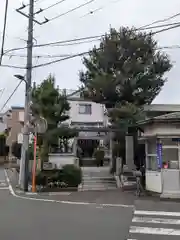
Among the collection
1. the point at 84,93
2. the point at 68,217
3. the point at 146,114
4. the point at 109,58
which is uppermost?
the point at 109,58

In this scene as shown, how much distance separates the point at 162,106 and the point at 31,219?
58.2 ft

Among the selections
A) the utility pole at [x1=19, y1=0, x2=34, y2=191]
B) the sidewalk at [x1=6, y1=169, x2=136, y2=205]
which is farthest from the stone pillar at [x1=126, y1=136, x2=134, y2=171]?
the utility pole at [x1=19, y1=0, x2=34, y2=191]

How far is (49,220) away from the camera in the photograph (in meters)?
10.7

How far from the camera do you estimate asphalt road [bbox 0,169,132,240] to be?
342 inches

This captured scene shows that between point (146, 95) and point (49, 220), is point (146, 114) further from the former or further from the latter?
point (49, 220)

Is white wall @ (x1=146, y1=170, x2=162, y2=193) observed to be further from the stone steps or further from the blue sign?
the stone steps

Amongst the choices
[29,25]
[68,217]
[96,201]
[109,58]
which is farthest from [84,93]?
[68,217]

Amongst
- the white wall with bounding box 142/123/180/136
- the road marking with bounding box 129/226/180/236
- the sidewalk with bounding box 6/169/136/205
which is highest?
the white wall with bounding box 142/123/180/136

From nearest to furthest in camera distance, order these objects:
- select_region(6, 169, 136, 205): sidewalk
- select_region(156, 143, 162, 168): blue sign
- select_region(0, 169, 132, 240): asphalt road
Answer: select_region(0, 169, 132, 240): asphalt road → select_region(6, 169, 136, 205): sidewalk → select_region(156, 143, 162, 168): blue sign

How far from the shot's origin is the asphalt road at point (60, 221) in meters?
8.69

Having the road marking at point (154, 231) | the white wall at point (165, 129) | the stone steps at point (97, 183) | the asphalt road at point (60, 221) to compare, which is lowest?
the road marking at point (154, 231)

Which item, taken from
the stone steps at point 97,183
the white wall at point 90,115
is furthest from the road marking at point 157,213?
the white wall at point 90,115

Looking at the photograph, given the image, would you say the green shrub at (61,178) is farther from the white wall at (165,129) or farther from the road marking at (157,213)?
the road marking at (157,213)

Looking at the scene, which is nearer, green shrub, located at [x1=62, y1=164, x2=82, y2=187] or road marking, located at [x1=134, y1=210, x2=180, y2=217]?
road marking, located at [x1=134, y1=210, x2=180, y2=217]
